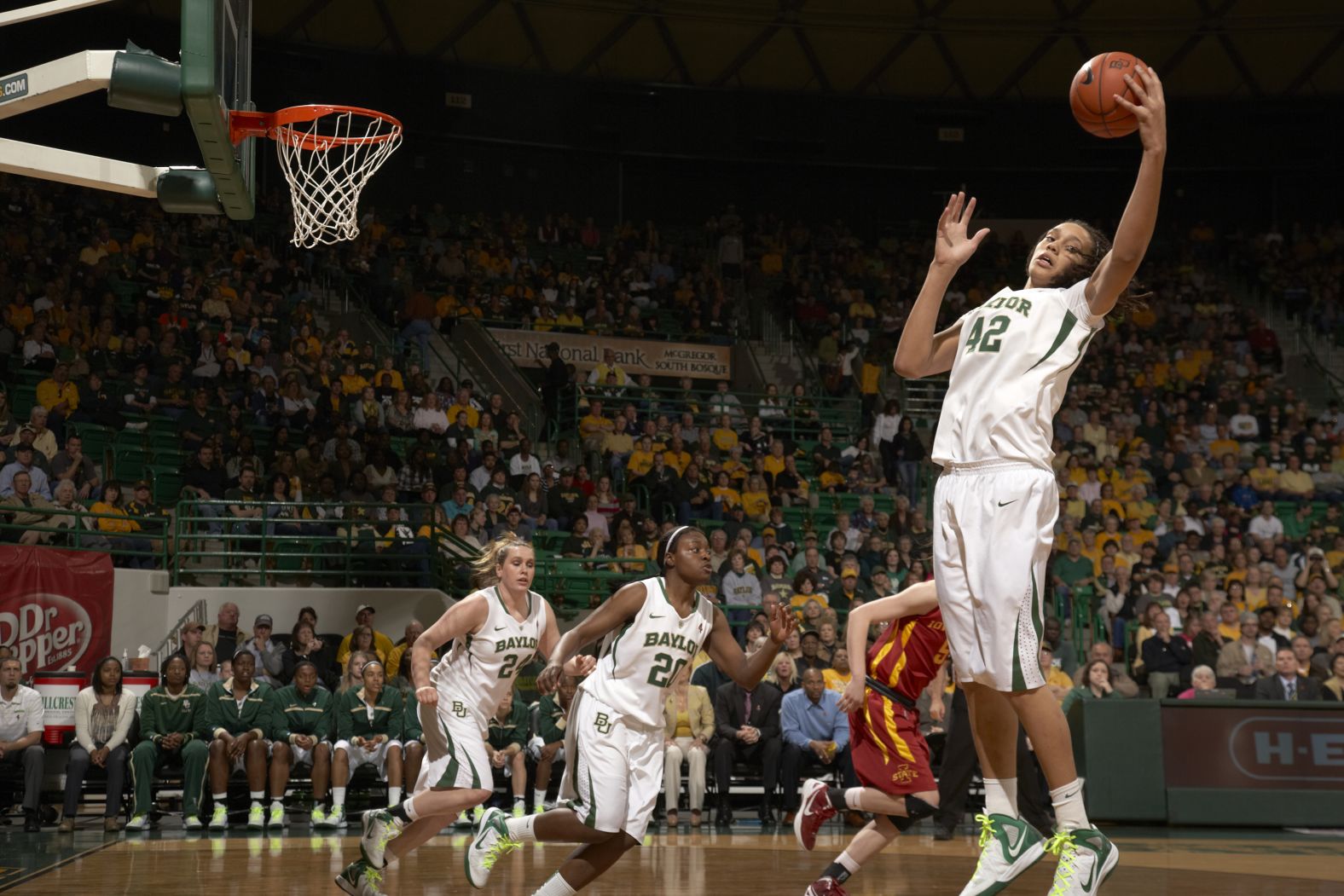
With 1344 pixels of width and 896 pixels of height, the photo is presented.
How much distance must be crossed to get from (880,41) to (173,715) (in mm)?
20283

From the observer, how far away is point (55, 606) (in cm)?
1385

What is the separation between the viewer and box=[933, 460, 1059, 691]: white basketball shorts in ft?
15.2

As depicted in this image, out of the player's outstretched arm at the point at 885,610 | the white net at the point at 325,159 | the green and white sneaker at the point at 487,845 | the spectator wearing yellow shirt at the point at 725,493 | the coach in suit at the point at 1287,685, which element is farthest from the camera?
the spectator wearing yellow shirt at the point at 725,493

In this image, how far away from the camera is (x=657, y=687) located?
6.55 metres

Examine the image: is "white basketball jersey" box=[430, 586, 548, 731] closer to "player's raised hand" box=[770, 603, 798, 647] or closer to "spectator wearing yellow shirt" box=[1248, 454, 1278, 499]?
"player's raised hand" box=[770, 603, 798, 647]

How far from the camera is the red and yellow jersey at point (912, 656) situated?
775 centimetres

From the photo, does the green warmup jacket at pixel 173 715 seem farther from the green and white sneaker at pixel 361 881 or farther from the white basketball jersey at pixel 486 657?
the green and white sneaker at pixel 361 881

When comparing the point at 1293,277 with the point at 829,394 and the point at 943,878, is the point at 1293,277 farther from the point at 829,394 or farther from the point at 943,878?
the point at 943,878

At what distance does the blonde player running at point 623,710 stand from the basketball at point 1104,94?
238 centimetres

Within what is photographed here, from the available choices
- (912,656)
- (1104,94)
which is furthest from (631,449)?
(1104,94)

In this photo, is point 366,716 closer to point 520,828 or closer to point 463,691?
point 463,691

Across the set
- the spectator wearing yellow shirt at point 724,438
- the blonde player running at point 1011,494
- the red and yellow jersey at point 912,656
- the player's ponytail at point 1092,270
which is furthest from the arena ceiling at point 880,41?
the blonde player running at point 1011,494

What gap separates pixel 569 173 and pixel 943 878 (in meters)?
20.7

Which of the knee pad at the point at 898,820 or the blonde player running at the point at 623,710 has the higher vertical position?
the blonde player running at the point at 623,710
